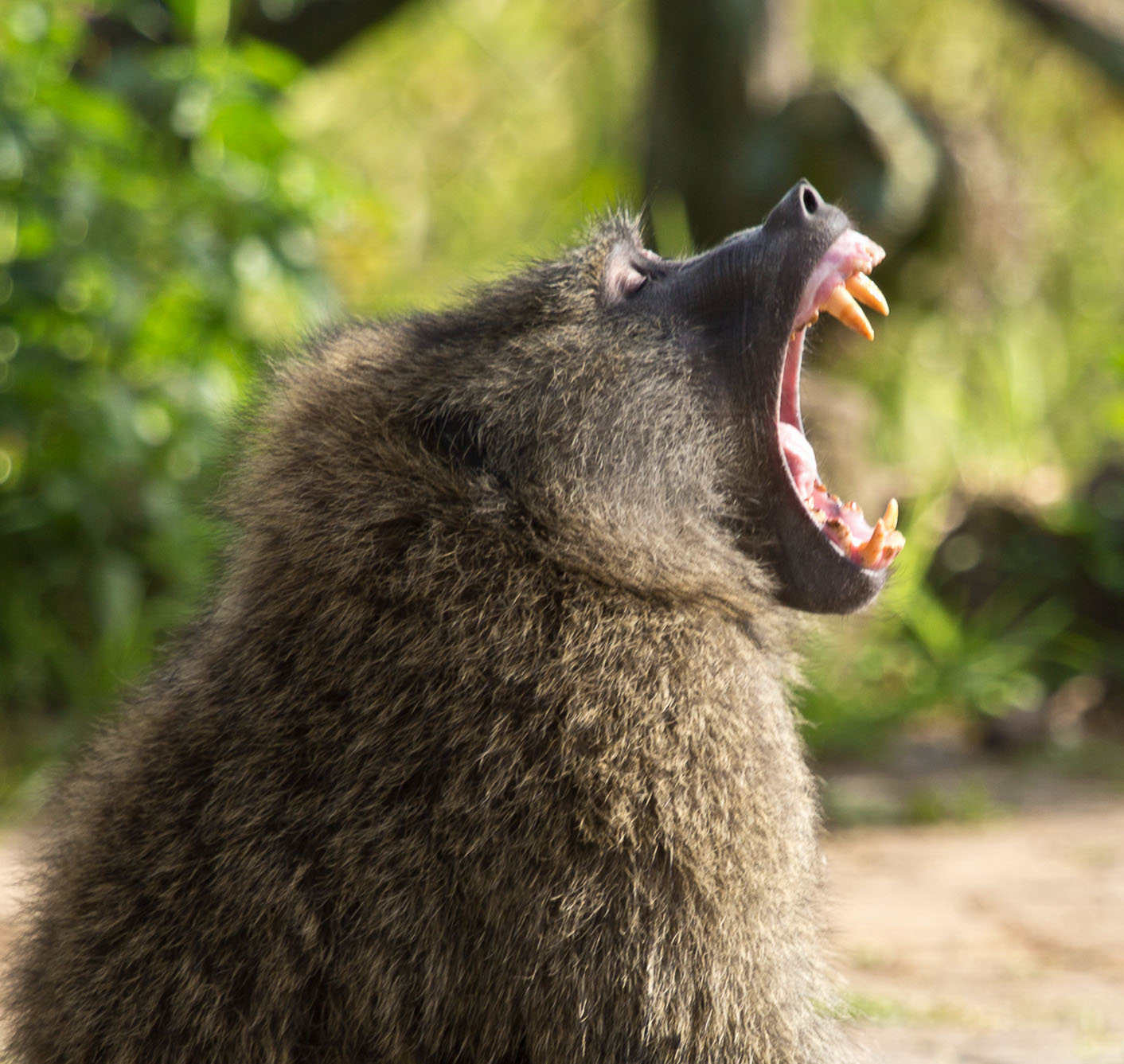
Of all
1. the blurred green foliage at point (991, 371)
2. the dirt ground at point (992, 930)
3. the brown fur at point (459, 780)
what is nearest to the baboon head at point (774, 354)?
the brown fur at point (459, 780)

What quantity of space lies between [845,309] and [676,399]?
33 centimetres

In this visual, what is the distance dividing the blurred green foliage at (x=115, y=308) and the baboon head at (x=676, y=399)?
1.93 m

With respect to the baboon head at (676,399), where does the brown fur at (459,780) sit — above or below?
below

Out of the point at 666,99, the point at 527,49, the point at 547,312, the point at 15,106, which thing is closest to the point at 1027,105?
the point at 527,49

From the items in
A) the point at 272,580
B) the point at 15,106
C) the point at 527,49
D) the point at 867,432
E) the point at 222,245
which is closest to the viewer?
the point at 272,580

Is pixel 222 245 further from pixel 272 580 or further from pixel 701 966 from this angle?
pixel 701 966

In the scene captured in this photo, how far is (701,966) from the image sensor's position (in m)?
1.88

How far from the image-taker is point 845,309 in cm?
240

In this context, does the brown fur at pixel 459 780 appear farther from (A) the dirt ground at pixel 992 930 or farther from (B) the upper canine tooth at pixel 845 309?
(A) the dirt ground at pixel 992 930

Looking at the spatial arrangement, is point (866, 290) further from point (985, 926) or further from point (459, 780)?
point (985, 926)

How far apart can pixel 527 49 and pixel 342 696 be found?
10191 millimetres

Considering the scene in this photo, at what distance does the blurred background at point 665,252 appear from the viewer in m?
4.49

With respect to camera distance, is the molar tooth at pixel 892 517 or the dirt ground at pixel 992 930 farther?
the dirt ground at pixel 992 930

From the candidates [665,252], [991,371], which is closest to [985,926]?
[665,252]
